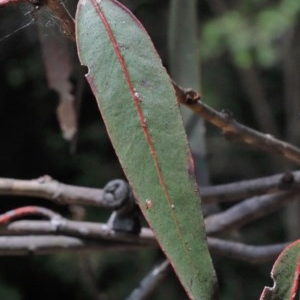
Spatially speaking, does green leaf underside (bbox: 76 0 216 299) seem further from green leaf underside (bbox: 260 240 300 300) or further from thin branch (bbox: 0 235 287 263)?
thin branch (bbox: 0 235 287 263)

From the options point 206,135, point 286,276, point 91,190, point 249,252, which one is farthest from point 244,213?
point 206,135

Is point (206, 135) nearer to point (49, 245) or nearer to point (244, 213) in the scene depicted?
point (244, 213)

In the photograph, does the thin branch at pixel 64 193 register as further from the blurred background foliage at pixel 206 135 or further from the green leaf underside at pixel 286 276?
the blurred background foliage at pixel 206 135

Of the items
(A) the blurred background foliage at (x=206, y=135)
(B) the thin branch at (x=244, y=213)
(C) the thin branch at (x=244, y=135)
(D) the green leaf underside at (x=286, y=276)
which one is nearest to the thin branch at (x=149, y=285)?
(B) the thin branch at (x=244, y=213)

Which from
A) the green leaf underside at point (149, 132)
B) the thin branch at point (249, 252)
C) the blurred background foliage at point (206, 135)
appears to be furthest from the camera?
the blurred background foliage at point (206, 135)

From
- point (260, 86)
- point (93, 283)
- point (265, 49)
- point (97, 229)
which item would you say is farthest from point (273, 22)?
point (97, 229)
